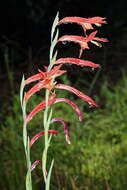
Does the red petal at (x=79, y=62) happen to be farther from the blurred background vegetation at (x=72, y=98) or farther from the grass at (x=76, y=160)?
the grass at (x=76, y=160)

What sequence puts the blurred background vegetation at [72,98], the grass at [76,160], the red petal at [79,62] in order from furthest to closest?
the blurred background vegetation at [72,98], the grass at [76,160], the red petal at [79,62]

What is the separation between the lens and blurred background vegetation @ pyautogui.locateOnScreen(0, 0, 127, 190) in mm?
2152

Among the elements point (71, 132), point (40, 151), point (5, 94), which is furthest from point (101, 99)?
point (40, 151)

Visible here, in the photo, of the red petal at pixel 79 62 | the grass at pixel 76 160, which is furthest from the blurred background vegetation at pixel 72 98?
the red petal at pixel 79 62

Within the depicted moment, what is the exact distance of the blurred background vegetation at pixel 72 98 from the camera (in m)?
2.15

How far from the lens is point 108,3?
4.61 m

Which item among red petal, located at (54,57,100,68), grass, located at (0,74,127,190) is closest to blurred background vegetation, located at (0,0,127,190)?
grass, located at (0,74,127,190)

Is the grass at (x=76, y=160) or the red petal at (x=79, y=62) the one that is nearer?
the red petal at (x=79, y=62)

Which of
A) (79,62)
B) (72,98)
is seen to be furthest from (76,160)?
(79,62)

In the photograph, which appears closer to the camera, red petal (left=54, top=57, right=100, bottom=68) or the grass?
red petal (left=54, top=57, right=100, bottom=68)

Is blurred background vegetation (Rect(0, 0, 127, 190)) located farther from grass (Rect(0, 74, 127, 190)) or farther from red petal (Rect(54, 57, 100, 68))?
red petal (Rect(54, 57, 100, 68))

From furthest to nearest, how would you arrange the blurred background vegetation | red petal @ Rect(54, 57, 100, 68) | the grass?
the blurred background vegetation
the grass
red petal @ Rect(54, 57, 100, 68)

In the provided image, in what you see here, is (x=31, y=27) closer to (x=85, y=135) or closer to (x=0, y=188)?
(x=85, y=135)

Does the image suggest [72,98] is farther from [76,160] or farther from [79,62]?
[79,62]
